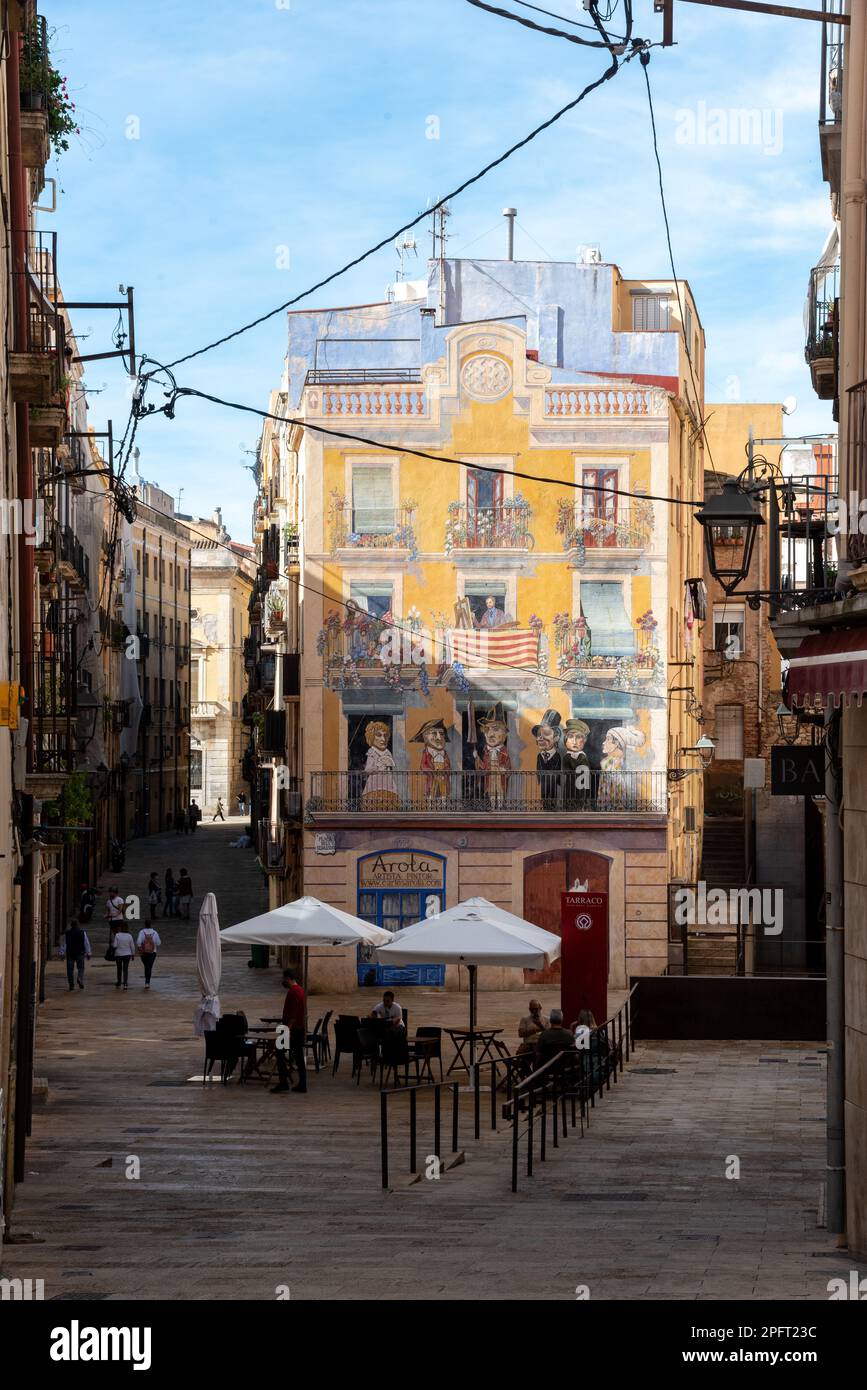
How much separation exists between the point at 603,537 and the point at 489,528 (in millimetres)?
2415

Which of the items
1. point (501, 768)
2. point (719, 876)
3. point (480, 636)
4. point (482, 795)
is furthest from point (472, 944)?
point (719, 876)

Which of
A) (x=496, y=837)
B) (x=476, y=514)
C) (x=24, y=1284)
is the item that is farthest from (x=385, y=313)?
(x=24, y=1284)

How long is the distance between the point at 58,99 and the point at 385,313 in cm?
2073

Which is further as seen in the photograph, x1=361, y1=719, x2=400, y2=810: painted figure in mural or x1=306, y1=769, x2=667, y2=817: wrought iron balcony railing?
x1=361, y1=719, x2=400, y2=810: painted figure in mural

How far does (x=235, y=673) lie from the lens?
106 m

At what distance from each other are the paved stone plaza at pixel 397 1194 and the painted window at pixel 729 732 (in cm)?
2623

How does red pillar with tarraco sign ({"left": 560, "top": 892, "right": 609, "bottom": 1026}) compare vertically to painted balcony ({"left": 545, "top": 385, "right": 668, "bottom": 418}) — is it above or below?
below

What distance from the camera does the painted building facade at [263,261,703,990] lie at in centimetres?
3875

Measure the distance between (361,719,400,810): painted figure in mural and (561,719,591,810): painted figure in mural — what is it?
140 inches

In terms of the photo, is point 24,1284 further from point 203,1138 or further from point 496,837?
point 496,837

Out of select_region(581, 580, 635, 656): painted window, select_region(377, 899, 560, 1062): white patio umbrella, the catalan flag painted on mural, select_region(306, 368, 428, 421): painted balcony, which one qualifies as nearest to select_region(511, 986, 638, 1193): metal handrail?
select_region(377, 899, 560, 1062): white patio umbrella

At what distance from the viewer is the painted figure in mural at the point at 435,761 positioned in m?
38.9

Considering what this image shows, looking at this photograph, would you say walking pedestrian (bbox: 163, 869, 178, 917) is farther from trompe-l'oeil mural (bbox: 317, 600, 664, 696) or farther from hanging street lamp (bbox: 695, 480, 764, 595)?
hanging street lamp (bbox: 695, 480, 764, 595)

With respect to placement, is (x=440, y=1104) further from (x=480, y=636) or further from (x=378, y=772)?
(x=480, y=636)
